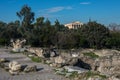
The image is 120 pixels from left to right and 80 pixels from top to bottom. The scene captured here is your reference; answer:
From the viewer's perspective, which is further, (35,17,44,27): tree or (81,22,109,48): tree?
(35,17,44,27): tree

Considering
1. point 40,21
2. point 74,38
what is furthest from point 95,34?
point 40,21

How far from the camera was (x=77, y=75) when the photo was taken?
54.0 ft

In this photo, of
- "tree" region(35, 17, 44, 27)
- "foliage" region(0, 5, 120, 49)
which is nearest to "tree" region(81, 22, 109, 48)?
"foliage" region(0, 5, 120, 49)

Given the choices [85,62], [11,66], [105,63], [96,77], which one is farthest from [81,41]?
[96,77]

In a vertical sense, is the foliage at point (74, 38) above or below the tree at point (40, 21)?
below

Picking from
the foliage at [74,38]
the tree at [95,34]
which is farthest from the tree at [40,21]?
the tree at [95,34]

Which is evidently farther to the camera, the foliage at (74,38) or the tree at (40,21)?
the tree at (40,21)

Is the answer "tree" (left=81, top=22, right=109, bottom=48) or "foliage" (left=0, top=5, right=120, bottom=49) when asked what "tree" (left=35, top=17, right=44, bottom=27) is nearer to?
"foliage" (left=0, top=5, right=120, bottom=49)

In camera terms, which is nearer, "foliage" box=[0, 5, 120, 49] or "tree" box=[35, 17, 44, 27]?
"foliage" box=[0, 5, 120, 49]

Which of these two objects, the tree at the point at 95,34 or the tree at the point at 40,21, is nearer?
the tree at the point at 95,34

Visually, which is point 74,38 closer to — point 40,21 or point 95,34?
point 95,34

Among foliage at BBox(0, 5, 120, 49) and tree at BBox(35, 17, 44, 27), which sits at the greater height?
tree at BBox(35, 17, 44, 27)

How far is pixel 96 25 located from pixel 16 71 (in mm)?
38978

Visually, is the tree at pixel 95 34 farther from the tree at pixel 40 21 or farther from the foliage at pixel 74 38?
the tree at pixel 40 21
